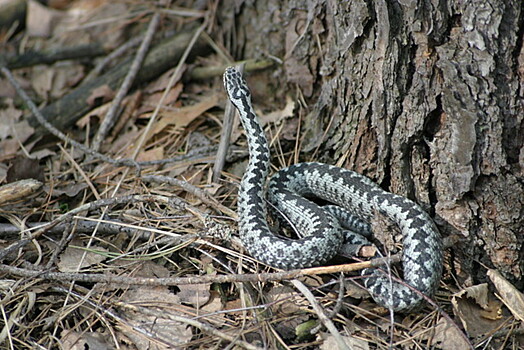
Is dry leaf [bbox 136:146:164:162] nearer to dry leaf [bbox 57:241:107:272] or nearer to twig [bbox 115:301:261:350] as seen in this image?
dry leaf [bbox 57:241:107:272]

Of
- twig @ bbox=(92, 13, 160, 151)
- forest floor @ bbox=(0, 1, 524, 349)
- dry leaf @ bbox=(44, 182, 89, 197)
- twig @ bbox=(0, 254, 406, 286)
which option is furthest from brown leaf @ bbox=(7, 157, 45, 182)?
twig @ bbox=(0, 254, 406, 286)

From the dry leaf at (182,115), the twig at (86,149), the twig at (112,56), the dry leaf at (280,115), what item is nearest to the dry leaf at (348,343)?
the twig at (86,149)

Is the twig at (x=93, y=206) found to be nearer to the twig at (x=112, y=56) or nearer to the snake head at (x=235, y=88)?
the snake head at (x=235, y=88)

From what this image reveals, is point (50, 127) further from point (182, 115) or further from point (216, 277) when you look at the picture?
point (216, 277)

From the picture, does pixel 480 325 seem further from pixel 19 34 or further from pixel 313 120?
pixel 19 34

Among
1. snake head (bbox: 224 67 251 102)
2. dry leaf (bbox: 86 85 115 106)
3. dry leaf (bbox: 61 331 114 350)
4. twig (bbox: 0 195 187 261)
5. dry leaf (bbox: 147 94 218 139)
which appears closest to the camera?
dry leaf (bbox: 61 331 114 350)

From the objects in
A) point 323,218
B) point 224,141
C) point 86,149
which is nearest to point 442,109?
point 323,218
